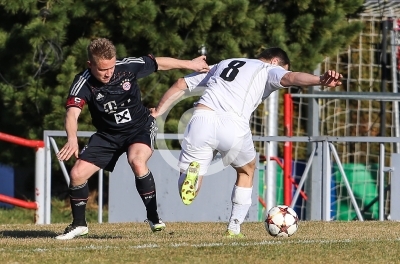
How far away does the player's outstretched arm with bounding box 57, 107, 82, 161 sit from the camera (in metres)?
8.27

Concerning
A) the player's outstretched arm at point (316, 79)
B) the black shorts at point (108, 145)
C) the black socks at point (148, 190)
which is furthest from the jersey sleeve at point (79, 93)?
the player's outstretched arm at point (316, 79)

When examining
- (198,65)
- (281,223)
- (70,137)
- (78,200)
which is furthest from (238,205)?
(70,137)

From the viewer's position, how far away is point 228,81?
876 centimetres

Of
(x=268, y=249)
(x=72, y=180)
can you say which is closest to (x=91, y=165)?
(x=72, y=180)

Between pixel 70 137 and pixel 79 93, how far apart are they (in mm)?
543

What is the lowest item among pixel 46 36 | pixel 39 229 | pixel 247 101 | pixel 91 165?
pixel 39 229

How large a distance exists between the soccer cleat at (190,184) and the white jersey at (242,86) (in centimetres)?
53

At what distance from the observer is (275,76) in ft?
28.3

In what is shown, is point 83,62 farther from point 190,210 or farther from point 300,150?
point 300,150

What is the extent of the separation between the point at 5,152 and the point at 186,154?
27.9 ft

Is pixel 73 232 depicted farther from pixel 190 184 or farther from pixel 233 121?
pixel 233 121

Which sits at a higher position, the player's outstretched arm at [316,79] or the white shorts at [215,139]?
the player's outstretched arm at [316,79]

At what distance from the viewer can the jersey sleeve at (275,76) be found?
8.61m

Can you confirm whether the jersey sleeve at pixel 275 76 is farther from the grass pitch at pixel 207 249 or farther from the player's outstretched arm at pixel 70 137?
the player's outstretched arm at pixel 70 137
